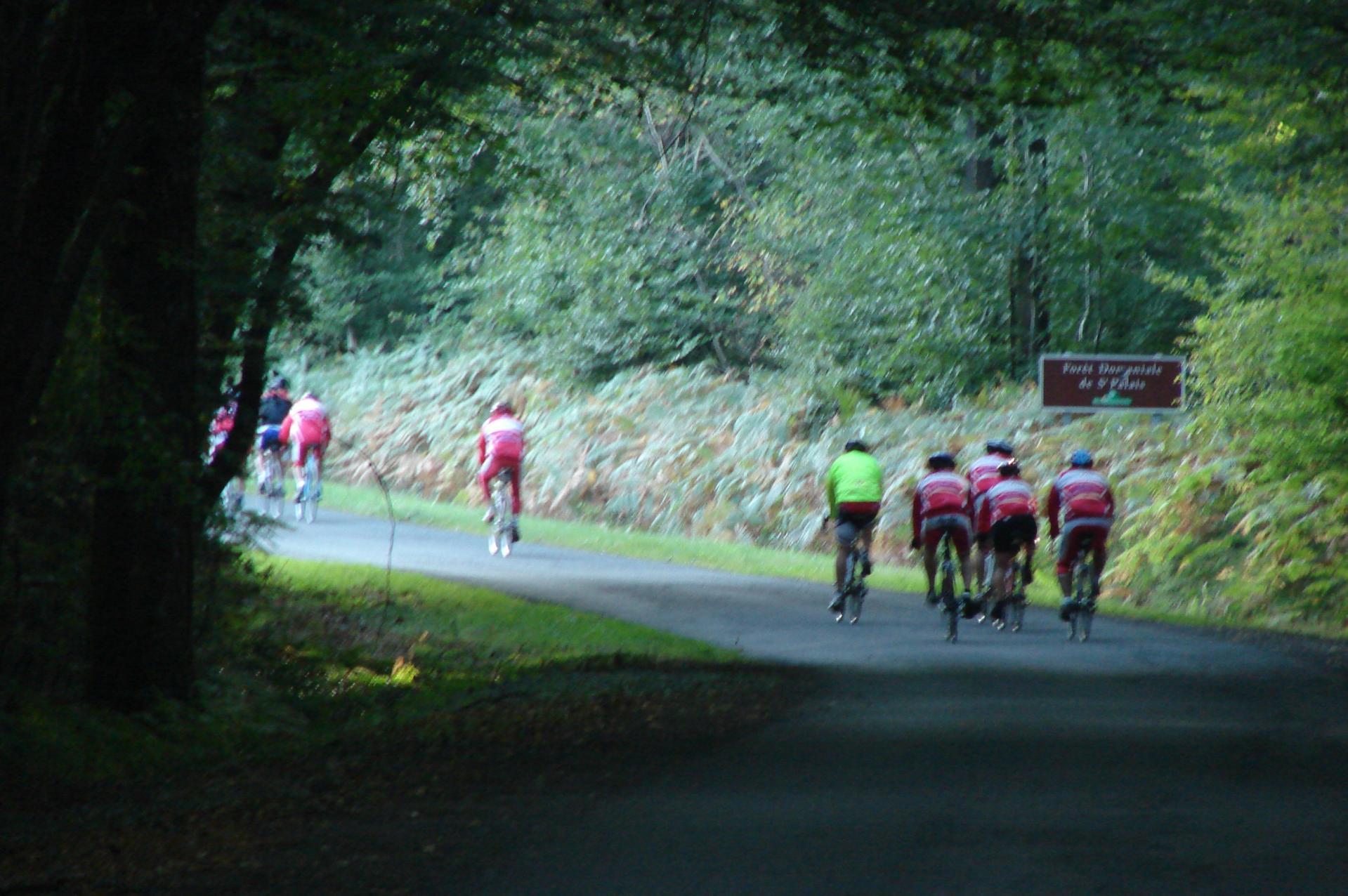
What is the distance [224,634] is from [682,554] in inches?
580

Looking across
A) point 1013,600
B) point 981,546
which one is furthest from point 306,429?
point 1013,600

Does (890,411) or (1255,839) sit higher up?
(890,411)

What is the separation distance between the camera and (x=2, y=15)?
833cm

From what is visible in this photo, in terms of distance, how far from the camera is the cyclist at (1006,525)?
1894 centimetres

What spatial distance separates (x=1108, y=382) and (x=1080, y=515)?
6.00 metres

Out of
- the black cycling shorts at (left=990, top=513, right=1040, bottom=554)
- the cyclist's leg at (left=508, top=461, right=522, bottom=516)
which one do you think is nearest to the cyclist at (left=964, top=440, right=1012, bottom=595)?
the black cycling shorts at (left=990, top=513, right=1040, bottom=554)

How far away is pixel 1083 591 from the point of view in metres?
18.2

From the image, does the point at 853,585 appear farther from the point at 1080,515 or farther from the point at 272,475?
the point at 272,475

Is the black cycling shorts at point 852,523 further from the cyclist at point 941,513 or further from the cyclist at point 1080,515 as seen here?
the cyclist at point 1080,515

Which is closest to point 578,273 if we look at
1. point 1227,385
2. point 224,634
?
point 1227,385

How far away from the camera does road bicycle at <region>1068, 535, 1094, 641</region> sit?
1812 cm

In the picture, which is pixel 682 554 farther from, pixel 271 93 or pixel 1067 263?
pixel 271 93

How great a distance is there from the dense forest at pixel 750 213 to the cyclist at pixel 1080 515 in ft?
12.3

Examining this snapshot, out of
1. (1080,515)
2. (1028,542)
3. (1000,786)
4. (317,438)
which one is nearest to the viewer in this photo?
(1000,786)
